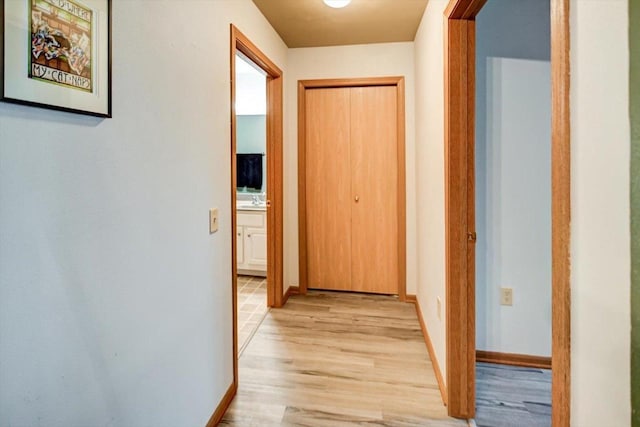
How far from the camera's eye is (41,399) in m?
0.81

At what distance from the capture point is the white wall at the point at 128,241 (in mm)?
768

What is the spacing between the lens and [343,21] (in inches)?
106

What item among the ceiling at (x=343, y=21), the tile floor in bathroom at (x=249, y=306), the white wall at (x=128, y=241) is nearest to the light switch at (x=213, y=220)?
the white wall at (x=128, y=241)

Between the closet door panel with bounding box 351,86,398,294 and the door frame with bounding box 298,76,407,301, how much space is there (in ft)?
0.24

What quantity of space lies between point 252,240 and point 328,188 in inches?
46.8

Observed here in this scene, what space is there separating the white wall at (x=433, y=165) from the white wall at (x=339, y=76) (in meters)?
0.44

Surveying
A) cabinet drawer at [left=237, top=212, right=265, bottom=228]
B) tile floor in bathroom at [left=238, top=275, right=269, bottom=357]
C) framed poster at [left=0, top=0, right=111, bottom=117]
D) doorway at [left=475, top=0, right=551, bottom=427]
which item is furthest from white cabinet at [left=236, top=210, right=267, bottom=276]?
framed poster at [left=0, top=0, right=111, bottom=117]

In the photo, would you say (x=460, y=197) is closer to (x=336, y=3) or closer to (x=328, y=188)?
(x=336, y=3)

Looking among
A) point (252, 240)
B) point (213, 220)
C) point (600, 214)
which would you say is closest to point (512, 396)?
point (600, 214)

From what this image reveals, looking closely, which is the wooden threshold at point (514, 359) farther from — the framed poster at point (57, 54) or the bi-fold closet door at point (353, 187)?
the framed poster at point (57, 54)

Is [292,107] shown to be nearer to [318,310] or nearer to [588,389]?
[318,310]

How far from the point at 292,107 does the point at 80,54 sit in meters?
2.57

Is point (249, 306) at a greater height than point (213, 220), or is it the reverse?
point (213, 220)

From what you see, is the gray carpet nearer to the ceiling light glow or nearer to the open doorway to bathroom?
the open doorway to bathroom
